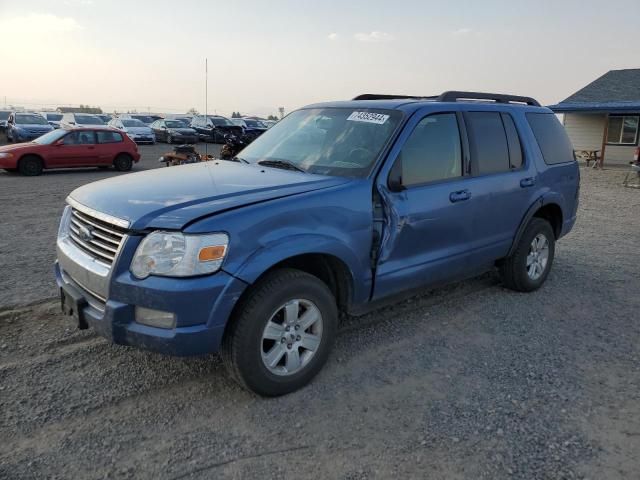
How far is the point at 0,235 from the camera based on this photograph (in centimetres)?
735

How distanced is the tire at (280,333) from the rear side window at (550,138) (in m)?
3.09

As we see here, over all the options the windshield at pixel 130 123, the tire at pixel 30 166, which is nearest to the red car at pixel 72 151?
the tire at pixel 30 166

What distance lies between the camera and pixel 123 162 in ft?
56.4

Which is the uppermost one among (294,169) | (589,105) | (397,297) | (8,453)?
(589,105)

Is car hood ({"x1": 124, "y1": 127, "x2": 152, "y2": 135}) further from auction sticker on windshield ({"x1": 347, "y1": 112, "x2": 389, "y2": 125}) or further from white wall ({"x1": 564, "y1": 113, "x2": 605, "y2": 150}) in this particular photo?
auction sticker on windshield ({"x1": 347, "y1": 112, "x2": 389, "y2": 125})

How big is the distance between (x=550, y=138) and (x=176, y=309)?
4.29 meters

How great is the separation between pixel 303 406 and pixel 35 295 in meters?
3.09

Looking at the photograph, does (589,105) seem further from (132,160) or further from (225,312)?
(225,312)

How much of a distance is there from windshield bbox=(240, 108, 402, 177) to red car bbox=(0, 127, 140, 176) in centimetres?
1313

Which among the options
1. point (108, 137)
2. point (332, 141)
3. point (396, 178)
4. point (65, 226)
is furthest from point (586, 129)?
point (65, 226)

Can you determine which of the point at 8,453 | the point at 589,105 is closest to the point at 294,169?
the point at 8,453

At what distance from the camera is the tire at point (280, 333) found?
119 inches

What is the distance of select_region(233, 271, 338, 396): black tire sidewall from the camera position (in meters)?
3.01

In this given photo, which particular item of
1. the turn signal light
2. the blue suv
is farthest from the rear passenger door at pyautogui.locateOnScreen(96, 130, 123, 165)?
the turn signal light
